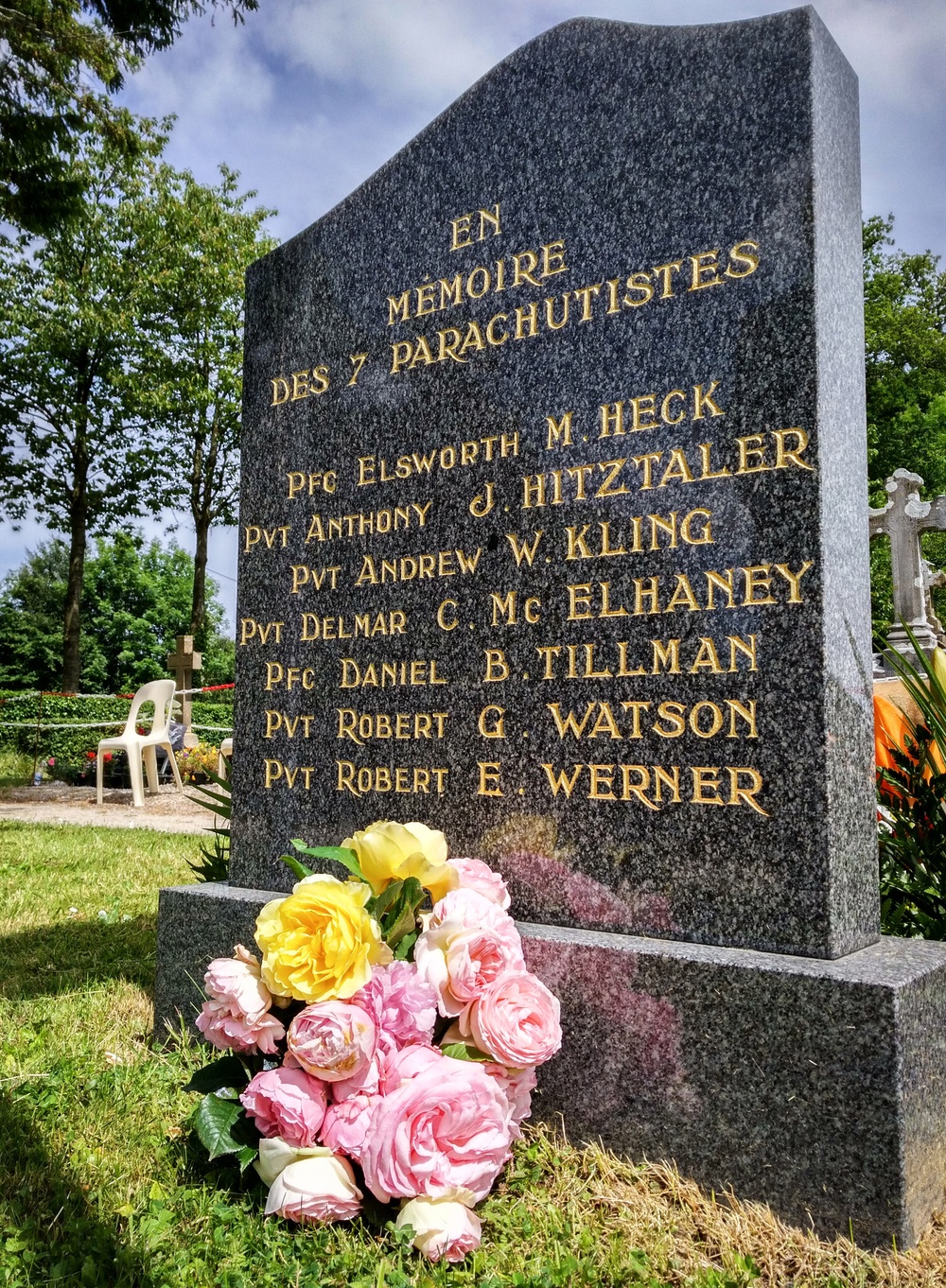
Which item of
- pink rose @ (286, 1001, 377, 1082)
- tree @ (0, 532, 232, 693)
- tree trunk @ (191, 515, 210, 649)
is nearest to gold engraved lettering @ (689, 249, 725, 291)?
pink rose @ (286, 1001, 377, 1082)

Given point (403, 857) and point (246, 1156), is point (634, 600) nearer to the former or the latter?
point (403, 857)

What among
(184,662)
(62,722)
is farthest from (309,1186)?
(62,722)

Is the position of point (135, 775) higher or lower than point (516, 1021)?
lower

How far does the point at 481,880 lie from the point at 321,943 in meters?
0.45

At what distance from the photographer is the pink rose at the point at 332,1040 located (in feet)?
6.51

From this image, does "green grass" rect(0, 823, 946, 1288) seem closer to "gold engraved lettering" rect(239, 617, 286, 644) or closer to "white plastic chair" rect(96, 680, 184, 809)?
"gold engraved lettering" rect(239, 617, 286, 644)

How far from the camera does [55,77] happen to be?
24.3 ft

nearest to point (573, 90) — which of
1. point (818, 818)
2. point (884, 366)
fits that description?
point (818, 818)

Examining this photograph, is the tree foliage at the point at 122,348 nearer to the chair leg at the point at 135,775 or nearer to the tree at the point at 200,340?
the tree at the point at 200,340

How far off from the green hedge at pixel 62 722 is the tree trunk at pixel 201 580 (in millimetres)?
2117

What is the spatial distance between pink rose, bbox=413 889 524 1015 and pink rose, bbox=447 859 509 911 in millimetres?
113

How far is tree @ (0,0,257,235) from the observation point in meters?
7.28

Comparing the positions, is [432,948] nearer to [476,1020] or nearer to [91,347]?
[476,1020]

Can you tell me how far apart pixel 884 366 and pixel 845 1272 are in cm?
2639
